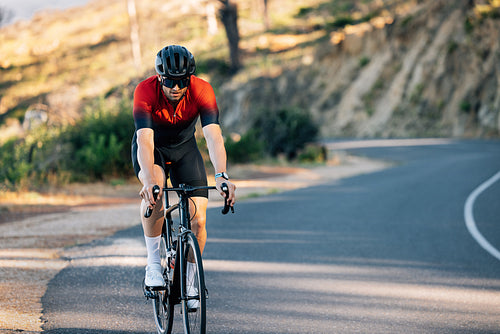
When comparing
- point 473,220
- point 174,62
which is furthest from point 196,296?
point 473,220

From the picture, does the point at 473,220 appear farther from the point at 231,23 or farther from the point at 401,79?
the point at 401,79

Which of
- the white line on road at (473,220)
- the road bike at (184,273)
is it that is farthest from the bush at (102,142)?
the road bike at (184,273)

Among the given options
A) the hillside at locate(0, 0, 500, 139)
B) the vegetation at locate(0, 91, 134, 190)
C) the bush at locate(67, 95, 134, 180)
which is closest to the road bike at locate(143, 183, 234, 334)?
the vegetation at locate(0, 91, 134, 190)

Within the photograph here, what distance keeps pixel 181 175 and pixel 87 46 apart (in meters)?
82.2

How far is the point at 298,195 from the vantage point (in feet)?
50.2

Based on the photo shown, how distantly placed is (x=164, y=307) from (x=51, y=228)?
5.94 meters

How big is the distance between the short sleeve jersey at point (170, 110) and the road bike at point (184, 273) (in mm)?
462

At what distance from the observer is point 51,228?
33.1 feet

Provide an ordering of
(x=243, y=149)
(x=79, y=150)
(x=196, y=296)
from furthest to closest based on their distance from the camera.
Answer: (x=243, y=149), (x=79, y=150), (x=196, y=296)

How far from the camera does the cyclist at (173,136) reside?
4.18m

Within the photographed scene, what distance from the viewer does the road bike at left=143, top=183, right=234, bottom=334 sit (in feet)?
12.8

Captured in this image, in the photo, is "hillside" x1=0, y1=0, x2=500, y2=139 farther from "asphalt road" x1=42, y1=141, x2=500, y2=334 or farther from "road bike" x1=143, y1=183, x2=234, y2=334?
"road bike" x1=143, y1=183, x2=234, y2=334

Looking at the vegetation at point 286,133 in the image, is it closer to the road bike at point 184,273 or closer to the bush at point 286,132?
the bush at point 286,132

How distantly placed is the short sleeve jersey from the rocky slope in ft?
116
